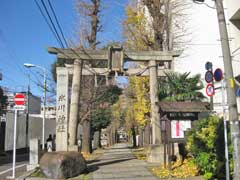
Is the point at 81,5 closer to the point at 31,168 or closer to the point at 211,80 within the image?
the point at 31,168

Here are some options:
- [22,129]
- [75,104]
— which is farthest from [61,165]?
[22,129]

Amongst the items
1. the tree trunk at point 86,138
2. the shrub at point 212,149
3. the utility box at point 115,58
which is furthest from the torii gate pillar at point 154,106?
the tree trunk at point 86,138

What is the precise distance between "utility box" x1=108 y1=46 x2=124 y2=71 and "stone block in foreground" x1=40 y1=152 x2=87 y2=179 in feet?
19.0

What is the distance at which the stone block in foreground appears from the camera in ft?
45.7

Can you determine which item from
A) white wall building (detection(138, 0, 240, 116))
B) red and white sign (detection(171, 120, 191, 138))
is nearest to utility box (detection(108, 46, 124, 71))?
red and white sign (detection(171, 120, 191, 138))

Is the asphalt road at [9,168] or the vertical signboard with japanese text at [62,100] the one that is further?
the vertical signboard with japanese text at [62,100]

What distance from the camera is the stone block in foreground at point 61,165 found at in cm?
1392

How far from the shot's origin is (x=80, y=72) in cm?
1939

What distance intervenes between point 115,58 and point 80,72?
6.39 feet

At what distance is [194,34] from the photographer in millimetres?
26094

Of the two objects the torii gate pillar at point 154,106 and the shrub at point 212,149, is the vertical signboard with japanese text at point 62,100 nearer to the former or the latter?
the torii gate pillar at point 154,106

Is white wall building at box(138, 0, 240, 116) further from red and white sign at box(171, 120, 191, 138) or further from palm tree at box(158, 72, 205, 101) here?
red and white sign at box(171, 120, 191, 138)

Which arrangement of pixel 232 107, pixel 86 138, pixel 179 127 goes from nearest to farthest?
pixel 232 107, pixel 179 127, pixel 86 138

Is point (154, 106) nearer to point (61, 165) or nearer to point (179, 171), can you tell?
point (179, 171)
